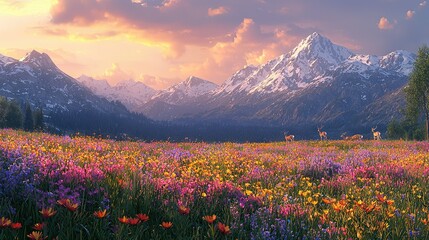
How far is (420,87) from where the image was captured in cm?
5853

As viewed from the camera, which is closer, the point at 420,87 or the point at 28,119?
the point at 420,87

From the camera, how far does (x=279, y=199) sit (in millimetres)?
5824

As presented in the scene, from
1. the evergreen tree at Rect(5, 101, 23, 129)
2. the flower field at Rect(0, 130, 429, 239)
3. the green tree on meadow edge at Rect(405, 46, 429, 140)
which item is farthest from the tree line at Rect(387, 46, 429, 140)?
the evergreen tree at Rect(5, 101, 23, 129)

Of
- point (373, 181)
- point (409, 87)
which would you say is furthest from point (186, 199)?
point (409, 87)

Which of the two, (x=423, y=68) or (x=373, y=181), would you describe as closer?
(x=373, y=181)

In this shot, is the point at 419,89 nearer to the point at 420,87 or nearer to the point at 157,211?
the point at 420,87

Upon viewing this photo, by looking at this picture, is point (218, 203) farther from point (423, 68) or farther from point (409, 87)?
point (409, 87)

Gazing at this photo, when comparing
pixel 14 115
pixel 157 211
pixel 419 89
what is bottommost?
pixel 157 211

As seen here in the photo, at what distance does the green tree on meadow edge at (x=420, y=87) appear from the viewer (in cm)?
5653

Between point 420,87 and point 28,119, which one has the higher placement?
point 420,87

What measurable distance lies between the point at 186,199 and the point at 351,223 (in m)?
2.09

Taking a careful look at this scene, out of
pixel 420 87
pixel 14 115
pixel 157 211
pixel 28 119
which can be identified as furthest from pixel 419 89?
pixel 28 119

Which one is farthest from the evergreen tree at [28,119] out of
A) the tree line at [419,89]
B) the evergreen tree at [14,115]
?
the tree line at [419,89]

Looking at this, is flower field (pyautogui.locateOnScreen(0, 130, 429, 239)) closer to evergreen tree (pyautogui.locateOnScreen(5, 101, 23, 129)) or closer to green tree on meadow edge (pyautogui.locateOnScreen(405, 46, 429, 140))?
green tree on meadow edge (pyautogui.locateOnScreen(405, 46, 429, 140))
